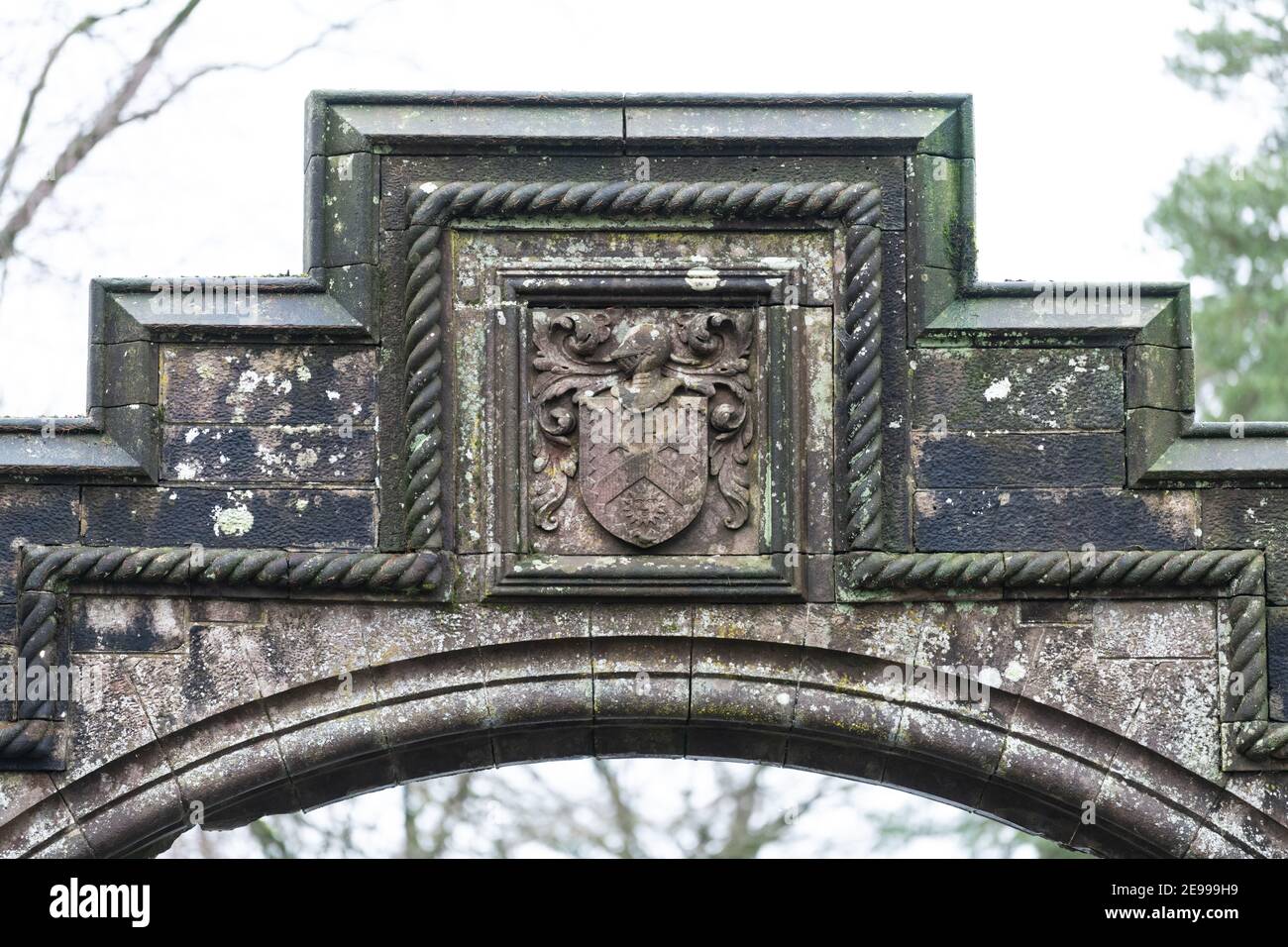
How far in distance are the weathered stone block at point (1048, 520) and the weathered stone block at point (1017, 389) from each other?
0.69 feet

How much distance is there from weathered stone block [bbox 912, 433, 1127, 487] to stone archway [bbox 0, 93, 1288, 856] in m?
0.01

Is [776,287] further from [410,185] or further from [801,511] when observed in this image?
[410,185]

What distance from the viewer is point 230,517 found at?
6.16m

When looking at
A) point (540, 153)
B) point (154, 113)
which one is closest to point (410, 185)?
point (540, 153)

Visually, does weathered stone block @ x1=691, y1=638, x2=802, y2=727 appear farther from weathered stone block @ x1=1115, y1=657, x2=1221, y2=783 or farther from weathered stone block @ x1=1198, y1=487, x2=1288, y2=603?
weathered stone block @ x1=1198, y1=487, x2=1288, y2=603

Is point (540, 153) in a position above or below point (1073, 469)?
above

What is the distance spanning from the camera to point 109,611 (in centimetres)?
615

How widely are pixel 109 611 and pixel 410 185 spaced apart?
155 cm

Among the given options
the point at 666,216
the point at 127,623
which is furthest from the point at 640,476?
the point at 127,623

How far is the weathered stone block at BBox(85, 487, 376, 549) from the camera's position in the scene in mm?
6152

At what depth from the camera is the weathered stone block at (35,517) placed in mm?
6148

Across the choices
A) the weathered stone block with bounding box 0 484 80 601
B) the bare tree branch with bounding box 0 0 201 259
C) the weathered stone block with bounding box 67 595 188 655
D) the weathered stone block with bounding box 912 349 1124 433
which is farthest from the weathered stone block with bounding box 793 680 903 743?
the bare tree branch with bounding box 0 0 201 259

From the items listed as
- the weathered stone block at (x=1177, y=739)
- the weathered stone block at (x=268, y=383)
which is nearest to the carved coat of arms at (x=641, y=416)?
the weathered stone block at (x=268, y=383)

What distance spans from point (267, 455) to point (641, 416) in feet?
3.68
